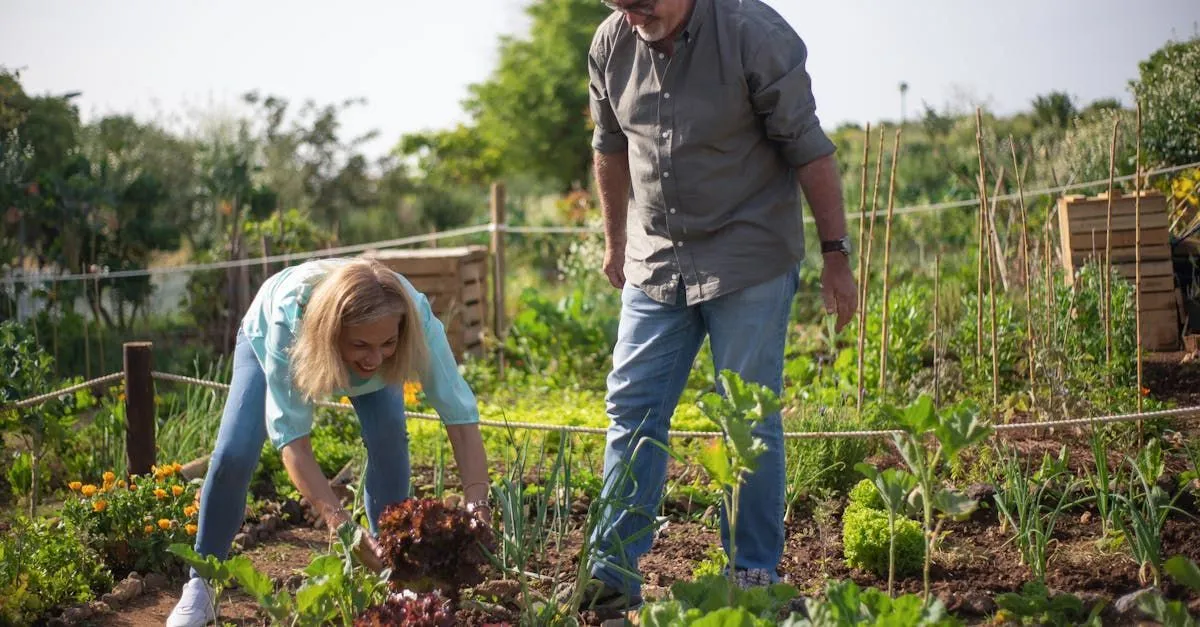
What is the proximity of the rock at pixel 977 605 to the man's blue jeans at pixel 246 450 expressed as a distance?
1444 millimetres

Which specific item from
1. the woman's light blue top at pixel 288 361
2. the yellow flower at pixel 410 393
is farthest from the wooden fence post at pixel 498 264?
the woman's light blue top at pixel 288 361

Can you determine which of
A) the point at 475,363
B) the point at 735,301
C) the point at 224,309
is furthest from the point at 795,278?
the point at 224,309

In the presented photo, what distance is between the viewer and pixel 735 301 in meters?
2.81

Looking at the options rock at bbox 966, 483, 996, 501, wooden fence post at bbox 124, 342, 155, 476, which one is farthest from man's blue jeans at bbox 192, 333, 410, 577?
rock at bbox 966, 483, 996, 501

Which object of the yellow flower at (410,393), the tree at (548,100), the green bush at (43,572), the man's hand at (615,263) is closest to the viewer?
the green bush at (43,572)

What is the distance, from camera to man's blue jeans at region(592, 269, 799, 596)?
9.12 ft

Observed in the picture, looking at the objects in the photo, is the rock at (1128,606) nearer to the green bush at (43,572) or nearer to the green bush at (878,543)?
the green bush at (878,543)

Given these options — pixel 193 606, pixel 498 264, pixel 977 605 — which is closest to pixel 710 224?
pixel 977 605

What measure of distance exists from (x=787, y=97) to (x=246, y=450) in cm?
159

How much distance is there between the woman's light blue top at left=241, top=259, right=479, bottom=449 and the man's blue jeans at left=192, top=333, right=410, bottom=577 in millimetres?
74

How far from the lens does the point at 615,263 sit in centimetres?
328

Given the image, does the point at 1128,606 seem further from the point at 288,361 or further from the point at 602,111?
the point at 288,361

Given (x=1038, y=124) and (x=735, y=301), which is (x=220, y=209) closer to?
(x=735, y=301)

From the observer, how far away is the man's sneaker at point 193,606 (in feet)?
9.27
